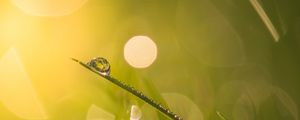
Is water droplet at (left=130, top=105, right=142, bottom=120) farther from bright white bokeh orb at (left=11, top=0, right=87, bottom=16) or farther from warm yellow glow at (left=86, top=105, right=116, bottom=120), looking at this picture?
bright white bokeh orb at (left=11, top=0, right=87, bottom=16)

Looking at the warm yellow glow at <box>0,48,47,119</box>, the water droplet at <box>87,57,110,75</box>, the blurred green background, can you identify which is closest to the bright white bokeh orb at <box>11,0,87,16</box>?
the blurred green background

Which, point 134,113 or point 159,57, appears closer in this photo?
point 134,113

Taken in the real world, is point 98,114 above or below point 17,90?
below

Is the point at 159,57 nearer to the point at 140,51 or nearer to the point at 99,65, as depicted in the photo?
the point at 140,51

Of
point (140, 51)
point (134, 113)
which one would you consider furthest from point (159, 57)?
point (134, 113)

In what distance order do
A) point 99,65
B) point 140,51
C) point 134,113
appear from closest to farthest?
1. point 99,65
2. point 134,113
3. point 140,51

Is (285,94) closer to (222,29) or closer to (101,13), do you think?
(222,29)
